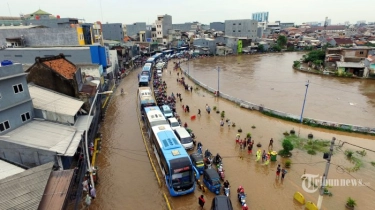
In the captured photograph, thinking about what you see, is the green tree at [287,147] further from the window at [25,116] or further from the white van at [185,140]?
the window at [25,116]

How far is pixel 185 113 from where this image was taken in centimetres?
3064

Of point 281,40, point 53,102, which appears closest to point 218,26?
point 281,40

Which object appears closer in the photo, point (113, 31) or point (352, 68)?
point (352, 68)

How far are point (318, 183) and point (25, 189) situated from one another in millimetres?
17436

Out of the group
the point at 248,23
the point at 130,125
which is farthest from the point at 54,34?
the point at 248,23

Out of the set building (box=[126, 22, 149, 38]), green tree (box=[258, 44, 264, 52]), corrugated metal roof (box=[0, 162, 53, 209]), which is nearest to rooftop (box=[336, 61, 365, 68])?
green tree (box=[258, 44, 264, 52])

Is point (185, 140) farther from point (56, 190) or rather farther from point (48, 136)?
point (56, 190)

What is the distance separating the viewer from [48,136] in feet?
54.6

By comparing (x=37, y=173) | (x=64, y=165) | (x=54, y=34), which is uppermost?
(x=54, y=34)

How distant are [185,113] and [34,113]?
16803mm

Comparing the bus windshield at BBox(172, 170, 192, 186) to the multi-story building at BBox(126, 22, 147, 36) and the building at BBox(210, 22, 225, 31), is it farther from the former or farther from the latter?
the building at BBox(210, 22, 225, 31)

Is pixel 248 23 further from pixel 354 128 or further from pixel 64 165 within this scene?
pixel 64 165

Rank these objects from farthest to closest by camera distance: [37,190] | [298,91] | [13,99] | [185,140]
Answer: [298,91], [185,140], [13,99], [37,190]

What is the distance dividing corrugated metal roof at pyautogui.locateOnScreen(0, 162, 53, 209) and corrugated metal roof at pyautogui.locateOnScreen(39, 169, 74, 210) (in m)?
0.39
